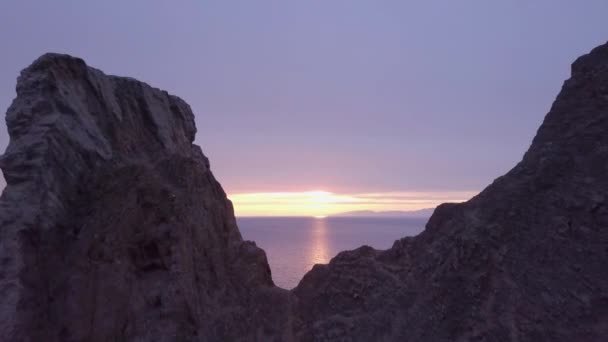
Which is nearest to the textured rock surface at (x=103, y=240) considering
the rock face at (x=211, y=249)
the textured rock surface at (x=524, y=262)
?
the rock face at (x=211, y=249)

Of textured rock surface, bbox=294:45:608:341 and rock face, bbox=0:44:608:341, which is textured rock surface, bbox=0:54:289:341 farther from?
textured rock surface, bbox=294:45:608:341

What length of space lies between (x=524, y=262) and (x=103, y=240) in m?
12.4

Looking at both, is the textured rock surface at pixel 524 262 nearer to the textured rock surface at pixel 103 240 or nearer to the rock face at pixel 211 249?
the rock face at pixel 211 249

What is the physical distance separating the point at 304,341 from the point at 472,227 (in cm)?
666

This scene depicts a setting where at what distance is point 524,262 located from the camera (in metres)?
15.9

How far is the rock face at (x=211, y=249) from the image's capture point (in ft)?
49.9

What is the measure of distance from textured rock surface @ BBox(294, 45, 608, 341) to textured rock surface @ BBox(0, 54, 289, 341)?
3496 mm

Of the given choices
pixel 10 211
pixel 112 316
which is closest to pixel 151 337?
pixel 112 316

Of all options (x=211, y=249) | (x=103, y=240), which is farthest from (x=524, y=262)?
(x=103, y=240)

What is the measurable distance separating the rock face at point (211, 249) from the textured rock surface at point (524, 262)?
0.04 metres

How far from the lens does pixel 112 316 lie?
1590 cm

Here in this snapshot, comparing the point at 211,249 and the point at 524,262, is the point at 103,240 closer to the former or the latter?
the point at 211,249

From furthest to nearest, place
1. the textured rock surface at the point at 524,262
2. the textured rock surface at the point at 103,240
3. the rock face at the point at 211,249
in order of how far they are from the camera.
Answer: the textured rock surface at the point at 103,240
the rock face at the point at 211,249
the textured rock surface at the point at 524,262

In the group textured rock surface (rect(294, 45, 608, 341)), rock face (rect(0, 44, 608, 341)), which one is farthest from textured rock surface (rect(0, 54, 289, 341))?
textured rock surface (rect(294, 45, 608, 341))
